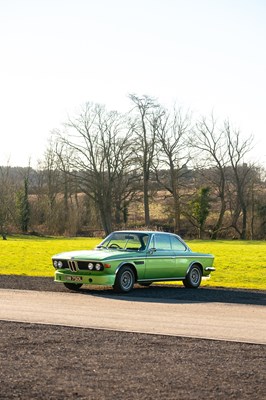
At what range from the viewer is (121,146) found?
77125mm

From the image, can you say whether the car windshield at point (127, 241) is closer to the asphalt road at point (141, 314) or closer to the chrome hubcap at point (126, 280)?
the chrome hubcap at point (126, 280)

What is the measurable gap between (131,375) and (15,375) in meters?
1.33

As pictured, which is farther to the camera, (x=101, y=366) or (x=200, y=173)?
(x=200, y=173)

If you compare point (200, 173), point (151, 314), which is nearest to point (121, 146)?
point (200, 173)

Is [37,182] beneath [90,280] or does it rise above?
above

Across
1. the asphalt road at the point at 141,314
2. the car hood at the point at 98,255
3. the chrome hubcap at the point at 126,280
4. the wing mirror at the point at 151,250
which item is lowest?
the asphalt road at the point at 141,314

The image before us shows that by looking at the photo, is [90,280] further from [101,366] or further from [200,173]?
[200,173]

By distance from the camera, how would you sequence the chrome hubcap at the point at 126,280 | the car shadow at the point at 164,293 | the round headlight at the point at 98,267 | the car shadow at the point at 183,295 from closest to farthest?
the car shadow at the point at 183,295, the car shadow at the point at 164,293, the round headlight at the point at 98,267, the chrome hubcap at the point at 126,280

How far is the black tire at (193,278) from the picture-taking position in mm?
21812

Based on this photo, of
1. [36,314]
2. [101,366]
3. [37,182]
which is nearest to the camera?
[101,366]

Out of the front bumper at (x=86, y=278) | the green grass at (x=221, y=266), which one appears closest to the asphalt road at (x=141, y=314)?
the front bumper at (x=86, y=278)

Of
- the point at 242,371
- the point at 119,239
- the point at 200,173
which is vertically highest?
the point at 200,173

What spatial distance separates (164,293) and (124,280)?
4.06 ft

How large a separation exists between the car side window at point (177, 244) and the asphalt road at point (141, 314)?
3.15m
